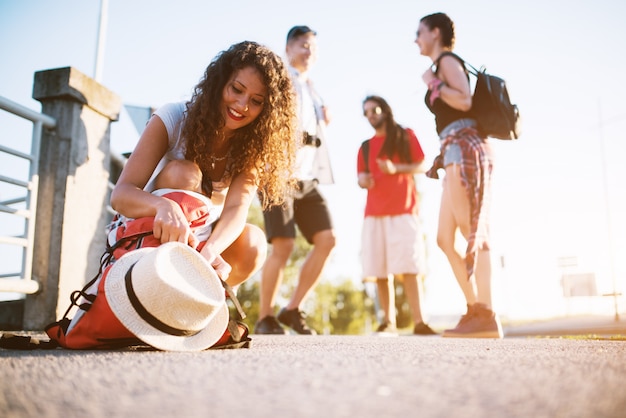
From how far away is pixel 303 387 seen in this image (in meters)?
1.10

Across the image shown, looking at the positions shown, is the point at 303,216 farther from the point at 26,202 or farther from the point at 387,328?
the point at 26,202

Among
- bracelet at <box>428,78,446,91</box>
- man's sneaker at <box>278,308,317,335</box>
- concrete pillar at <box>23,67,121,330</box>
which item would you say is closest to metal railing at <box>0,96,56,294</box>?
concrete pillar at <box>23,67,121,330</box>

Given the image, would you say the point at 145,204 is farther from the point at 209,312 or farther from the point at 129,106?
the point at 129,106

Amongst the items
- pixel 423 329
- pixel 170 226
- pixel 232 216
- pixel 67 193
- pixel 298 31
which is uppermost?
pixel 298 31

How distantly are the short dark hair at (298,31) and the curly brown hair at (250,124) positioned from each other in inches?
90.0

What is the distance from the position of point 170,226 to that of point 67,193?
1846 millimetres

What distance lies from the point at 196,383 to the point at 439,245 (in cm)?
299

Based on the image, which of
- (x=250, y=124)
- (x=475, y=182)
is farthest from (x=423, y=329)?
(x=250, y=124)

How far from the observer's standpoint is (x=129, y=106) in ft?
16.0

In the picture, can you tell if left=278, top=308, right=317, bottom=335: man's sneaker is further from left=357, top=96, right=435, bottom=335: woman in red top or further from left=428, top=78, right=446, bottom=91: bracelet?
left=428, top=78, right=446, bottom=91: bracelet

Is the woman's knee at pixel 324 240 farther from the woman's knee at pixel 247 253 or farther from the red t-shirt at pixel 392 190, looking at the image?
the woman's knee at pixel 247 253

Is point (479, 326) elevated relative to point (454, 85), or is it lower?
lower

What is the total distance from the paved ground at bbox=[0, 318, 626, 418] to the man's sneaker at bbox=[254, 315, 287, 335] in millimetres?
2952

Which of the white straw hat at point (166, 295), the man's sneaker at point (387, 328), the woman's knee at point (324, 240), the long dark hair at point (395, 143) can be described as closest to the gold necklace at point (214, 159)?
the white straw hat at point (166, 295)
